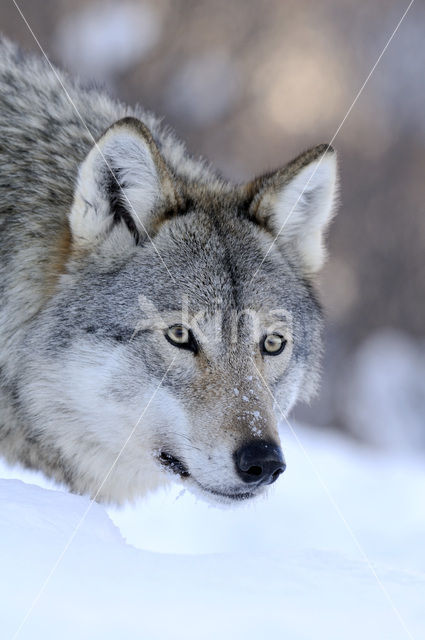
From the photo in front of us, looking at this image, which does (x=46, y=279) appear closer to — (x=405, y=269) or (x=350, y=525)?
(x=350, y=525)

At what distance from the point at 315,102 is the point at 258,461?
9.33 m

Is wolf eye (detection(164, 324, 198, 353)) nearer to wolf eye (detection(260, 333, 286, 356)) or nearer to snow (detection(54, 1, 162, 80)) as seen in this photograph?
wolf eye (detection(260, 333, 286, 356))

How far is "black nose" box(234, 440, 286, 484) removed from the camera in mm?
3029

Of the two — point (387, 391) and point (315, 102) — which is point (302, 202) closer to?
point (387, 391)

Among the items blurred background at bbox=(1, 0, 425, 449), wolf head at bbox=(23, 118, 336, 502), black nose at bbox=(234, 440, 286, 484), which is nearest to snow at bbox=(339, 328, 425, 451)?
blurred background at bbox=(1, 0, 425, 449)

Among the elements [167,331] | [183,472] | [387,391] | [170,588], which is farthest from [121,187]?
[387,391]

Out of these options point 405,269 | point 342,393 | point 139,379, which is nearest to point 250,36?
point 405,269

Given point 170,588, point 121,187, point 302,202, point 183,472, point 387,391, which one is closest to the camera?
point 170,588

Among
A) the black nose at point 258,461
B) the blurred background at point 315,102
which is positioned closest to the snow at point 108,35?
the blurred background at point 315,102

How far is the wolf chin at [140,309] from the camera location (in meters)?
3.33

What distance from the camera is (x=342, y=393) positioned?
36.4 feet

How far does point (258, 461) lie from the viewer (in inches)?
119

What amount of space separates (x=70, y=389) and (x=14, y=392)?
12.8 inches

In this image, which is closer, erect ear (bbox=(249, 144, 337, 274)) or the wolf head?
the wolf head
